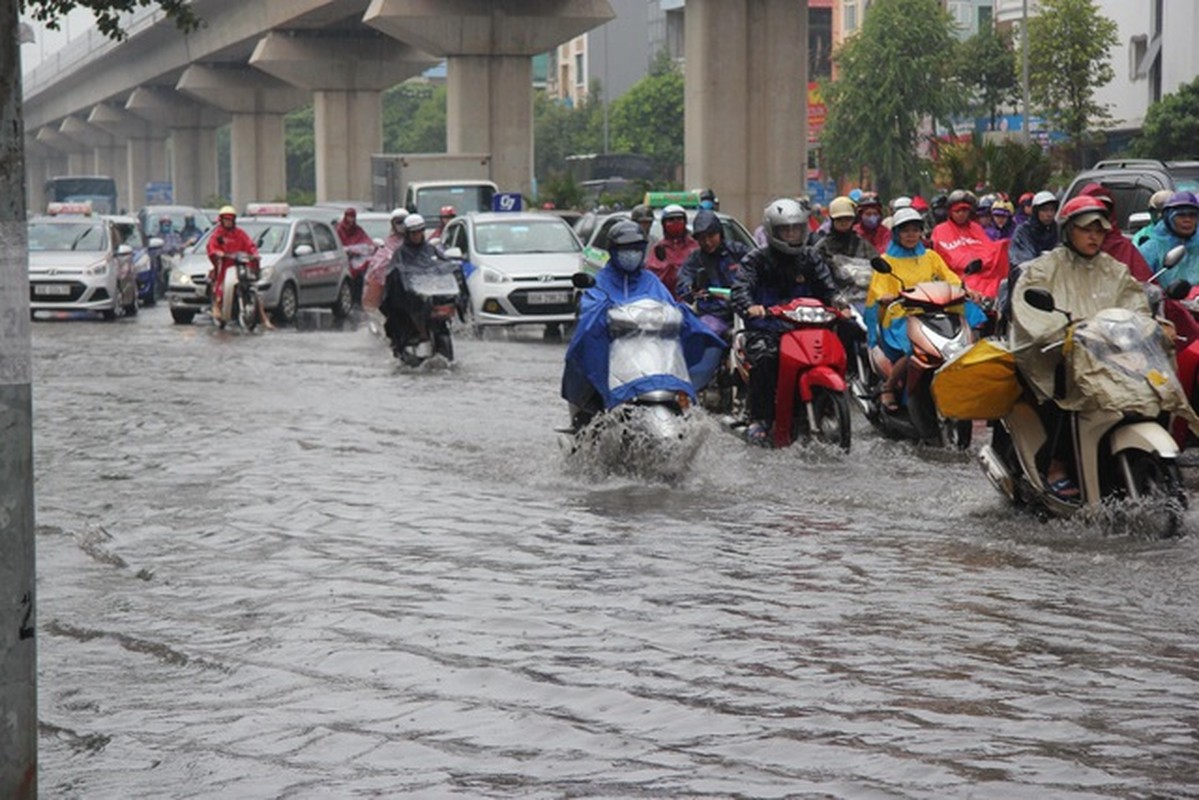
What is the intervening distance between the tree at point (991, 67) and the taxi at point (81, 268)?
41432 millimetres

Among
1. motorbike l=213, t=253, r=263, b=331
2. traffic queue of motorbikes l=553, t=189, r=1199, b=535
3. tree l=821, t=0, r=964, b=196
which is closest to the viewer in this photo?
traffic queue of motorbikes l=553, t=189, r=1199, b=535

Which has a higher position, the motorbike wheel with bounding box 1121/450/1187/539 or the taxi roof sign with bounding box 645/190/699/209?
the taxi roof sign with bounding box 645/190/699/209

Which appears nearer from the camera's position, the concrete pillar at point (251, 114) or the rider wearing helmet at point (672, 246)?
the rider wearing helmet at point (672, 246)

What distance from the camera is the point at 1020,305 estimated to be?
1073cm

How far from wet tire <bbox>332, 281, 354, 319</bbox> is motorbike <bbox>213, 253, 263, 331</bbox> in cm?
379

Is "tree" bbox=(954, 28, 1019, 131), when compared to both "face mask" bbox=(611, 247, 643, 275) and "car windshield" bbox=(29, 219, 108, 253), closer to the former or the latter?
"car windshield" bbox=(29, 219, 108, 253)

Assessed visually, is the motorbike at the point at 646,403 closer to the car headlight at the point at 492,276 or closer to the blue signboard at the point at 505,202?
the car headlight at the point at 492,276

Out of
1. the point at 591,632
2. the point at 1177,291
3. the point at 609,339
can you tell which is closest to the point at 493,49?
the point at 609,339

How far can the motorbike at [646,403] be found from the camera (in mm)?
12961

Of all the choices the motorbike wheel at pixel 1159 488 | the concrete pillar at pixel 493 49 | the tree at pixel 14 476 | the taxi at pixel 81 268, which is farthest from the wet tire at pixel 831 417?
the concrete pillar at pixel 493 49

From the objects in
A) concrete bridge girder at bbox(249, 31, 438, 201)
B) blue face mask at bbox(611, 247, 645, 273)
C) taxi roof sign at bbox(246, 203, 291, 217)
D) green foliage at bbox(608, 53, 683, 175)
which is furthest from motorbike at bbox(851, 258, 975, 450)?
green foliage at bbox(608, 53, 683, 175)

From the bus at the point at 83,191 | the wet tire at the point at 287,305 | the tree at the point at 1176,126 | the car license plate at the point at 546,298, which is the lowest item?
the wet tire at the point at 287,305

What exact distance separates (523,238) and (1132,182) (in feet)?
37.6

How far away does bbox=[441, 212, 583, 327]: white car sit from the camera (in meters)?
28.9
